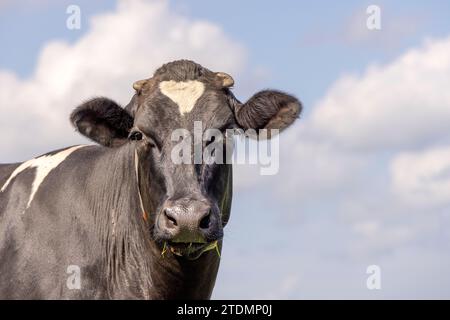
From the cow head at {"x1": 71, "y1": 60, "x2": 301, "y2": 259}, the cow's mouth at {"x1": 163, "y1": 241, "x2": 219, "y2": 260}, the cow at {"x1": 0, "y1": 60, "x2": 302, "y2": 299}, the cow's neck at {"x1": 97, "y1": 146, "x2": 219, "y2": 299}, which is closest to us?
the cow head at {"x1": 71, "y1": 60, "x2": 301, "y2": 259}

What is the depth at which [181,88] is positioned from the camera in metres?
14.0

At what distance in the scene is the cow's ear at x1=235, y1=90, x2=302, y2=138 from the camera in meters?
14.4

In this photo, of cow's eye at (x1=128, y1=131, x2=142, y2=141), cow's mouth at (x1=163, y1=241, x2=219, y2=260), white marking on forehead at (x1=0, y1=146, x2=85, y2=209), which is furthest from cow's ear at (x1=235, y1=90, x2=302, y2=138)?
white marking on forehead at (x1=0, y1=146, x2=85, y2=209)

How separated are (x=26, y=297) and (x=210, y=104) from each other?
316 centimetres

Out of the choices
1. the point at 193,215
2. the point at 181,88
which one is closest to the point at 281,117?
the point at 181,88

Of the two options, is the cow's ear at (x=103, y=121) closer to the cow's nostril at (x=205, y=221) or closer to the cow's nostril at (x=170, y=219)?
the cow's nostril at (x=170, y=219)

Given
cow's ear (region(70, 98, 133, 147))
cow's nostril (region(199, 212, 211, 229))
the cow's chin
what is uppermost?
cow's ear (region(70, 98, 133, 147))

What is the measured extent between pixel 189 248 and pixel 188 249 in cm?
3

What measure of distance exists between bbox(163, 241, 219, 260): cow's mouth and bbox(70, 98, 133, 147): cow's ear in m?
1.78

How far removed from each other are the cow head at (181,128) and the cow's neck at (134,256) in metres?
0.33

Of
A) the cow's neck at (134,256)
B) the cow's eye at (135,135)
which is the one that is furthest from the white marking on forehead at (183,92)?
the cow's neck at (134,256)

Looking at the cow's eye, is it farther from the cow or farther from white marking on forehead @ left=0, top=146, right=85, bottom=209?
white marking on forehead @ left=0, top=146, right=85, bottom=209
